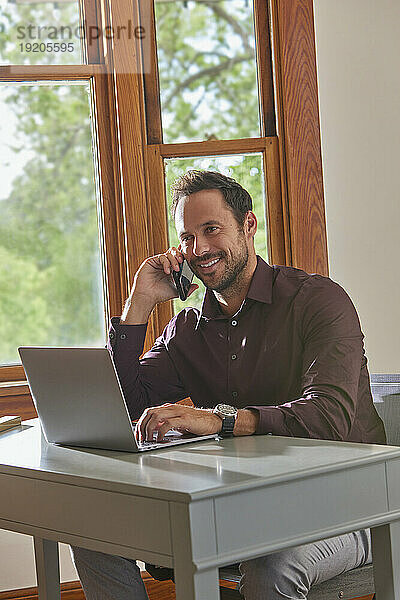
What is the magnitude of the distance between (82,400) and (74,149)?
157 cm

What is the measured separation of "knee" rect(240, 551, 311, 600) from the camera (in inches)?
65.9

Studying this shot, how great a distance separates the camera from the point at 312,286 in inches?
85.3

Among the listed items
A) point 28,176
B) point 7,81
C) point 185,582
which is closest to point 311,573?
point 185,582

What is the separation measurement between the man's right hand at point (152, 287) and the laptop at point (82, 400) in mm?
585

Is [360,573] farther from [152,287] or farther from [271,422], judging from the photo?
[152,287]

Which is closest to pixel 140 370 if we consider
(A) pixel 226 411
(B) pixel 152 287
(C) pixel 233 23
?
(B) pixel 152 287

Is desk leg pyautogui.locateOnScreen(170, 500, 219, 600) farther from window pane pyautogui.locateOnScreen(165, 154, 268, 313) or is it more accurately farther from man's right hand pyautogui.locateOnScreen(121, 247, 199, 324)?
window pane pyautogui.locateOnScreen(165, 154, 268, 313)

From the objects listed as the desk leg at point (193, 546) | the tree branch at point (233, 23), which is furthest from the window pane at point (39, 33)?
the desk leg at point (193, 546)

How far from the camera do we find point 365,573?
185 cm

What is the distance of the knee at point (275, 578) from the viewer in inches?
65.9

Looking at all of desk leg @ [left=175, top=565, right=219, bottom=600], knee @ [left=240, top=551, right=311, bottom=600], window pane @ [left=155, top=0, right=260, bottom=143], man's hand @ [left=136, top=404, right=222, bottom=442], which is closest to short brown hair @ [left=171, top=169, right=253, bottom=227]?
man's hand @ [left=136, top=404, right=222, bottom=442]

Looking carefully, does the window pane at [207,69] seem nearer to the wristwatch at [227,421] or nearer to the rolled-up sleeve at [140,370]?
the rolled-up sleeve at [140,370]

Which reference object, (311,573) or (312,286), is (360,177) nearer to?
(312,286)

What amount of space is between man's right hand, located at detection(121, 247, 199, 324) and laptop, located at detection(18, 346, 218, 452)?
1.92ft
